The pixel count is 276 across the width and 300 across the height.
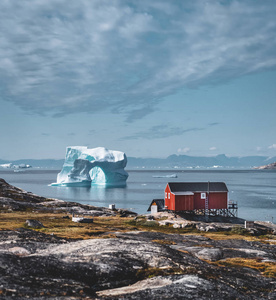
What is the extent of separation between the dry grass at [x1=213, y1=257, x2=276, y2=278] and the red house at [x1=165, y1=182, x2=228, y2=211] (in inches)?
1841

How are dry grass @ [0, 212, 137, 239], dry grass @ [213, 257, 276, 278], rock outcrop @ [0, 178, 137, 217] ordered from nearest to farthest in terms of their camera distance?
dry grass @ [213, 257, 276, 278]
dry grass @ [0, 212, 137, 239]
rock outcrop @ [0, 178, 137, 217]

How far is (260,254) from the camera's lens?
2445cm

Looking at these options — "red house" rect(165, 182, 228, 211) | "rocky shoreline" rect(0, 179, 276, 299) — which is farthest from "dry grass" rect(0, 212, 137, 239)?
"red house" rect(165, 182, 228, 211)

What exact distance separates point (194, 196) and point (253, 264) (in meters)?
51.0

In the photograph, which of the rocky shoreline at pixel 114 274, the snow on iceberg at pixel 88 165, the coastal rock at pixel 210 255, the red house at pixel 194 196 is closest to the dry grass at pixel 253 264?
the rocky shoreline at pixel 114 274

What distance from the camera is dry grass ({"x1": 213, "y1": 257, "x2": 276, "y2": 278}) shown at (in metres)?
18.7

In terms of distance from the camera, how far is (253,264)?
20.6 metres

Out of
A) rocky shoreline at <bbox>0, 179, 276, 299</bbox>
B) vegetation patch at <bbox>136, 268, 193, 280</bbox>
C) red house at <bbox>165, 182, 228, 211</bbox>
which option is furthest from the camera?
red house at <bbox>165, 182, 228, 211</bbox>

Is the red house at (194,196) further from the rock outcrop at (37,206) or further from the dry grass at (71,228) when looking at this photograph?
the dry grass at (71,228)

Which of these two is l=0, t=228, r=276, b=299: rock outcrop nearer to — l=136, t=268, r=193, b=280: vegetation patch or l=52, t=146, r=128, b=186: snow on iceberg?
l=136, t=268, r=193, b=280: vegetation patch

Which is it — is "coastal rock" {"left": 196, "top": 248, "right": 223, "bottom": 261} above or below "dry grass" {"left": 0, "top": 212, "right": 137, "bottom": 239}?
above

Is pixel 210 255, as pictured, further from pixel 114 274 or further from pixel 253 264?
pixel 114 274

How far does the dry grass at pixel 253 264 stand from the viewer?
18703 mm

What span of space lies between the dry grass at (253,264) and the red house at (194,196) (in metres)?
46.8
